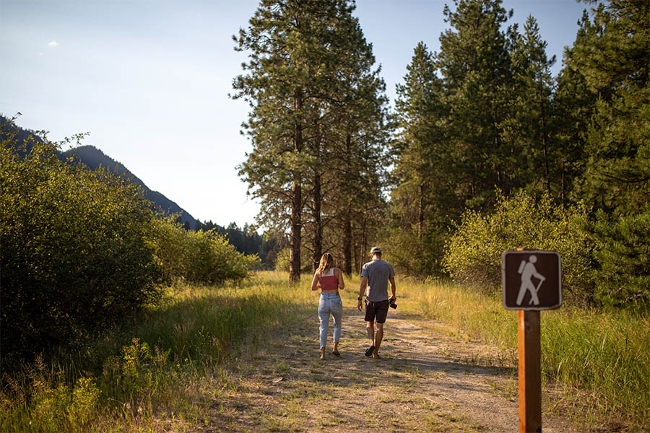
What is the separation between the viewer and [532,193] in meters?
23.6

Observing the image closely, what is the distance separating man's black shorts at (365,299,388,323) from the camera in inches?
352

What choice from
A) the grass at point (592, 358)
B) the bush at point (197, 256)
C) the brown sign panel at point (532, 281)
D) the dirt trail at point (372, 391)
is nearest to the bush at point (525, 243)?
the grass at point (592, 358)

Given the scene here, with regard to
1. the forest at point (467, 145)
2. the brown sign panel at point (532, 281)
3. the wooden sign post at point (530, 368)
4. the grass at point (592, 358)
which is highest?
the forest at point (467, 145)

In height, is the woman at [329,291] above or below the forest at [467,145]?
below

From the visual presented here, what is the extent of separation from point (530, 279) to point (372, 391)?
13.0ft

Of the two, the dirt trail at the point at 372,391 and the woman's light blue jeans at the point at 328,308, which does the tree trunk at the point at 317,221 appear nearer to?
the dirt trail at the point at 372,391

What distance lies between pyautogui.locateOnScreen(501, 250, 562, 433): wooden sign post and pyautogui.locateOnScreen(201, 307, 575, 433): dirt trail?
82.4 inches

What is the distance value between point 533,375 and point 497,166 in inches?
1061

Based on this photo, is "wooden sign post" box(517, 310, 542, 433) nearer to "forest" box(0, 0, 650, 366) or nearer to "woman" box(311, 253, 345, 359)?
"woman" box(311, 253, 345, 359)

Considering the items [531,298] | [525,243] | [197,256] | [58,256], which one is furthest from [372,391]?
[197,256]

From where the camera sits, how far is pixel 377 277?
9.01 metres

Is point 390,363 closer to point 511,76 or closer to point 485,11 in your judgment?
point 511,76

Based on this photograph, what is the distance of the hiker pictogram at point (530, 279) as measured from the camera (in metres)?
3.51

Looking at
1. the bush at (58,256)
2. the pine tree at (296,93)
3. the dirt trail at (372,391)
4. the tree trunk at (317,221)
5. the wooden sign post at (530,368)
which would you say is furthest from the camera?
the tree trunk at (317,221)
